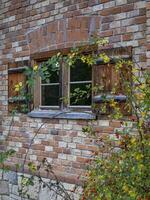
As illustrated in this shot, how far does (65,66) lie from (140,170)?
9.14 feet

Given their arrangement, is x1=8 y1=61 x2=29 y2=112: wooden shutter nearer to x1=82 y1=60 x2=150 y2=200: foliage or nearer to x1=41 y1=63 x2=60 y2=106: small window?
x1=41 y1=63 x2=60 y2=106: small window

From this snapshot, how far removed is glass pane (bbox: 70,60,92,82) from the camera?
5168 millimetres

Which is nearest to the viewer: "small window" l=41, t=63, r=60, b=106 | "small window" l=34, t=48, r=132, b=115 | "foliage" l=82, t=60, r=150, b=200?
"foliage" l=82, t=60, r=150, b=200

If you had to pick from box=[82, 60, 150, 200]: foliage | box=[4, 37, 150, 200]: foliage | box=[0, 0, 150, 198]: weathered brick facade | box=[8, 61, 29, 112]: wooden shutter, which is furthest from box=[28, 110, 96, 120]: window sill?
box=[82, 60, 150, 200]: foliage

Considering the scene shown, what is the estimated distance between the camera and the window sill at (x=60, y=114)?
5.01m

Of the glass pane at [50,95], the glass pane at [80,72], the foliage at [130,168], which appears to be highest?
the glass pane at [80,72]

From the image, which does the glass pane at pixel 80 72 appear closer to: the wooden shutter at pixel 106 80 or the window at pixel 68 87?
the window at pixel 68 87

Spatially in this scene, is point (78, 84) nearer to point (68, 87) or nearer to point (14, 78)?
point (68, 87)

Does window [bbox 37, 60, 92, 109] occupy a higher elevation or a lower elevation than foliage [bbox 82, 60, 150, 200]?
higher

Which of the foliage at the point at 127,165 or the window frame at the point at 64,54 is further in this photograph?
the window frame at the point at 64,54

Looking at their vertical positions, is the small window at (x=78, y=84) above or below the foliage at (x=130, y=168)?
above

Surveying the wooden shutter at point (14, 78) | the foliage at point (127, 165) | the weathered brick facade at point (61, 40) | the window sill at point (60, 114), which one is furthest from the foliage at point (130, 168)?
the wooden shutter at point (14, 78)

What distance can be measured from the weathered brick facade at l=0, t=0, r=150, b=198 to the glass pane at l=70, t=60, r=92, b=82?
310 mm

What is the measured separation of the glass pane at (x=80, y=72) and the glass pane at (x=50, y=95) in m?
0.36
